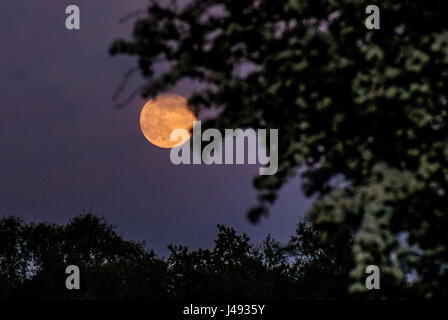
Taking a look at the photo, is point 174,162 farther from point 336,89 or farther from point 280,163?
point 336,89

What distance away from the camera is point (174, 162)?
12039mm

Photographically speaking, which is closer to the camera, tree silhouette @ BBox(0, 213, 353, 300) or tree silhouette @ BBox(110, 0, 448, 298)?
tree silhouette @ BBox(110, 0, 448, 298)

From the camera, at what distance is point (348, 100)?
970 centimetres

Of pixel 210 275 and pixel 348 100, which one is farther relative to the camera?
pixel 210 275

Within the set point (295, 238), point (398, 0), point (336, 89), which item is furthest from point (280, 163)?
point (295, 238)

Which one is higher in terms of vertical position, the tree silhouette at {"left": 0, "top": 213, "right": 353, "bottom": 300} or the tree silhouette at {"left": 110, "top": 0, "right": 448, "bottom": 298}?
the tree silhouette at {"left": 110, "top": 0, "right": 448, "bottom": 298}

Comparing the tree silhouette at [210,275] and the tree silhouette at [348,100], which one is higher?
the tree silhouette at [348,100]

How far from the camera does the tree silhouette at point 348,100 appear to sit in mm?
8945

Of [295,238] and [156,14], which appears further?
[295,238]

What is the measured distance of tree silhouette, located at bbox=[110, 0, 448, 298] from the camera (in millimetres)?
8945

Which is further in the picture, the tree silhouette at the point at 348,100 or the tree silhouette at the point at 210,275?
the tree silhouette at the point at 210,275
